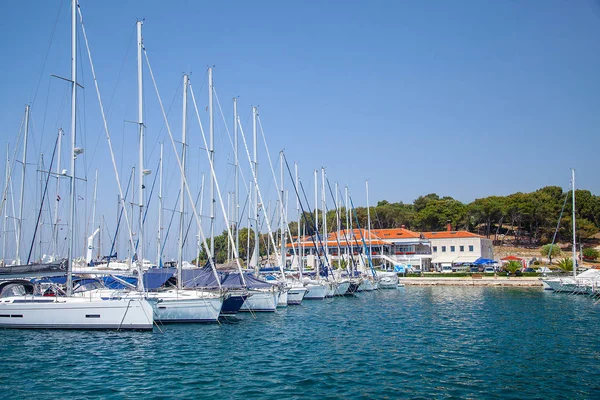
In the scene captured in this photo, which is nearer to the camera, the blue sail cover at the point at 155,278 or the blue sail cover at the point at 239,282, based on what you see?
the blue sail cover at the point at 155,278

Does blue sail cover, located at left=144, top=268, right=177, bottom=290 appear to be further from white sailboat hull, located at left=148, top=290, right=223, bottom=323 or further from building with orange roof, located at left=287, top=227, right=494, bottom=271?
building with orange roof, located at left=287, top=227, right=494, bottom=271

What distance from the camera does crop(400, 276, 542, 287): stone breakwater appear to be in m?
66.1

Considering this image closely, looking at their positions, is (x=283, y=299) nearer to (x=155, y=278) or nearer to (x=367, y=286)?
(x=155, y=278)

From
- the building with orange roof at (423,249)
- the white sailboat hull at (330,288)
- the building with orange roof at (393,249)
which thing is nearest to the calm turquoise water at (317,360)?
the white sailboat hull at (330,288)

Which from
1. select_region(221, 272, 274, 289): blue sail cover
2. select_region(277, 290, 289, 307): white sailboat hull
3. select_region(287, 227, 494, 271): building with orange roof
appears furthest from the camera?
select_region(287, 227, 494, 271): building with orange roof

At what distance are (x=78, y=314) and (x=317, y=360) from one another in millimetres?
13376

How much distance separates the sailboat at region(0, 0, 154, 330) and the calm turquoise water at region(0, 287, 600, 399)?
592mm

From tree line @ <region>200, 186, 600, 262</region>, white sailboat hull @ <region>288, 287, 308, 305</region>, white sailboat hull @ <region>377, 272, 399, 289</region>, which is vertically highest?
tree line @ <region>200, 186, 600, 262</region>

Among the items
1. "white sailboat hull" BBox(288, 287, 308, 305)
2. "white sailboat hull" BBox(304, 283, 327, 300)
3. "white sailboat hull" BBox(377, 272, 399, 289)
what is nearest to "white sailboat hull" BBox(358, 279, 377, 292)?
"white sailboat hull" BBox(377, 272, 399, 289)

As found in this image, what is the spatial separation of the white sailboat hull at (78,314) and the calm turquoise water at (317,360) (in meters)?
0.56

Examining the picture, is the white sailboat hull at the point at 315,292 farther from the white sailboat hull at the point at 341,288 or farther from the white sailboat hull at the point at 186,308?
the white sailboat hull at the point at 186,308

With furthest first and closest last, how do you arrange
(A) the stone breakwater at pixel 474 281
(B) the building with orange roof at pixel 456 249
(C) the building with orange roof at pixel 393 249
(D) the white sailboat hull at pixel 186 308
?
(B) the building with orange roof at pixel 456 249 → (C) the building with orange roof at pixel 393 249 → (A) the stone breakwater at pixel 474 281 → (D) the white sailboat hull at pixel 186 308

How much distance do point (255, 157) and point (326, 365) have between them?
89.7 ft

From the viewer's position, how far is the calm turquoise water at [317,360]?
16859 mm
